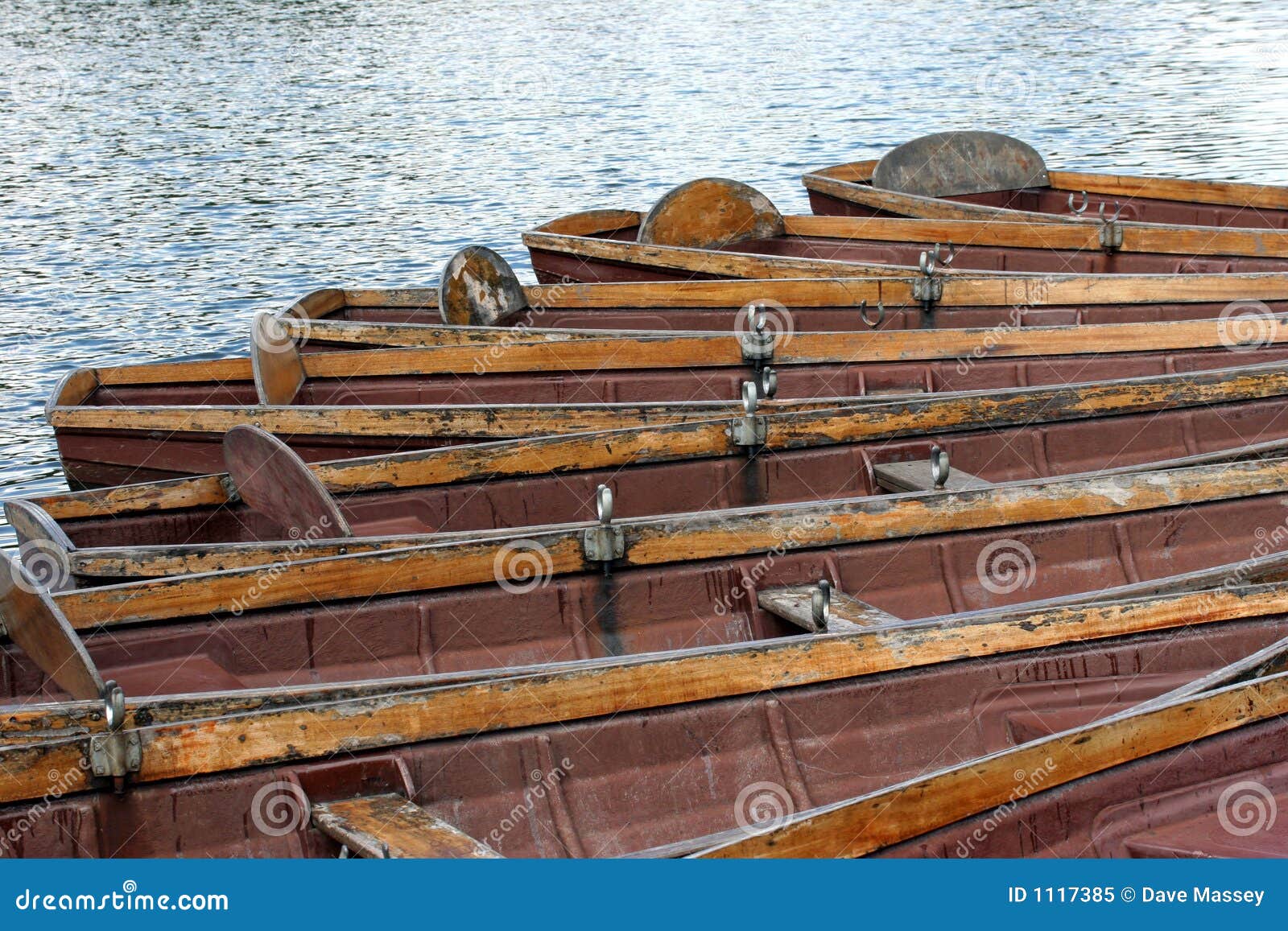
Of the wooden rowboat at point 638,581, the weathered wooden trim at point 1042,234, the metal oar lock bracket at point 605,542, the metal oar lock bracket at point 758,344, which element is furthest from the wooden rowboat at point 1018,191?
the metal oar lock bracket at point 605,542

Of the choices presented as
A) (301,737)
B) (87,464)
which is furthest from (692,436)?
(87,464)

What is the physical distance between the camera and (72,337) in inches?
642

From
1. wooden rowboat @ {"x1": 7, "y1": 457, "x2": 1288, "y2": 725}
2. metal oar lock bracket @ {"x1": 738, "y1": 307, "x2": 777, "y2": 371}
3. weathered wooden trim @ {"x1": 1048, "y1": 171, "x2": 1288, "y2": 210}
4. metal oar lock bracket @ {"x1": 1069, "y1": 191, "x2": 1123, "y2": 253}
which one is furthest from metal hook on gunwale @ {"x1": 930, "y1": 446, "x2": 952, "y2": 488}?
weathered wooden trim @ {"x1": 1048, "y1": 171, "x2": 1288, "y2": 210}

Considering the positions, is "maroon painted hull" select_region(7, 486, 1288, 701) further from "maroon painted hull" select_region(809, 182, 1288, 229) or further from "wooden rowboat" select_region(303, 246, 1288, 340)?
"maroon painted hull" select_region(809, 182, 1288, 229)

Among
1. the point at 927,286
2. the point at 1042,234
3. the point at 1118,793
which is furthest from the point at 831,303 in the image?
A: the point at 1118,793

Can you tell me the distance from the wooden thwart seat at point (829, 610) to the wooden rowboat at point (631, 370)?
280cm

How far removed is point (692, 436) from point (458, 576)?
6.17ft

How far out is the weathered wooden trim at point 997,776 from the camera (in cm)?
481

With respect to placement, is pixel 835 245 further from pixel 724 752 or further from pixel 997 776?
pixel 997 776

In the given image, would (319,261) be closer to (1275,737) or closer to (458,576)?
(458,576)

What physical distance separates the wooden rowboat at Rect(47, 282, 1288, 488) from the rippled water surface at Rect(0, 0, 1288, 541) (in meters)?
3.15

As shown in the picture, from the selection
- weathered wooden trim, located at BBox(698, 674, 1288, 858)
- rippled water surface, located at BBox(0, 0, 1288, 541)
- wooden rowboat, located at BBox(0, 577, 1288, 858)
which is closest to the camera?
weathered wooden trim, located at BBox(698, 674, 1288, 858)

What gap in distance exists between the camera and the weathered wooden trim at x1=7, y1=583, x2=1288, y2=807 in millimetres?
5391

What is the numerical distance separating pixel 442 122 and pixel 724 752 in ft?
77.6
